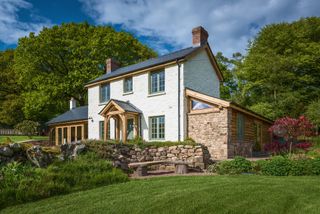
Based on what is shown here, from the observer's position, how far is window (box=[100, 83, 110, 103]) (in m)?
22.0

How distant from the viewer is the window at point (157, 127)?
17.6 m

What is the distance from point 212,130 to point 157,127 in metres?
3.99

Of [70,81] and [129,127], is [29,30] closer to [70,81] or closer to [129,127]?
[70,81]

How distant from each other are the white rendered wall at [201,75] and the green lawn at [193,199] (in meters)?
10.6

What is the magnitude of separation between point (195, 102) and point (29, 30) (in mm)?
26301

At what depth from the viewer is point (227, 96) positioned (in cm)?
3828

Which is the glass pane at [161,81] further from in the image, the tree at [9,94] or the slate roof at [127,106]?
the tree at [9,94]

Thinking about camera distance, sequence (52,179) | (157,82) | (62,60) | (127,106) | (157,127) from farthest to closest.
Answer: (62,60) < (127,106) < (157,82) < (157,127) < (52,179)

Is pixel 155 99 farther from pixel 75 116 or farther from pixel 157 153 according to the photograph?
pixel 75 116

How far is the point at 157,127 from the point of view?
58.6ft

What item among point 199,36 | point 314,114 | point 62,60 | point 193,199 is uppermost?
point 62,60

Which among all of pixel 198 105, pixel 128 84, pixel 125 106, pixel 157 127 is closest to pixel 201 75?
pixel 198 105

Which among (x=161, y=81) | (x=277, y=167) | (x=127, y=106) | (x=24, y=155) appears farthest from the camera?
(x=127, y=106)

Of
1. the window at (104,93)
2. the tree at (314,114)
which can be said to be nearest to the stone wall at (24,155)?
the window at (104,93)
